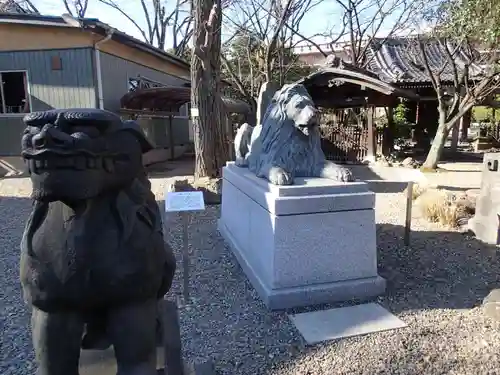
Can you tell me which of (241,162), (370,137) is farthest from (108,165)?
(370,137)

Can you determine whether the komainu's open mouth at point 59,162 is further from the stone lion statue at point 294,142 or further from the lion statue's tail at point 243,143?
the lion statue's tail at point 243,143

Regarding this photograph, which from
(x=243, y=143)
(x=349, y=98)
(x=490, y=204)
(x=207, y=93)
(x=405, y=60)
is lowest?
(x=490, y=204)

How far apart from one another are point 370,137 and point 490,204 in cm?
762

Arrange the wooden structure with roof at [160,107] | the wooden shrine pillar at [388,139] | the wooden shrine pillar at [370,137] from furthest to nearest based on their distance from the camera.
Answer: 1. the wooden shrine pillar at [388,139]
2. the wooden shrine pillar at [370,137]
3. the wooden structure with roof at [160,107]

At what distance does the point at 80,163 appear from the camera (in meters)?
1.19

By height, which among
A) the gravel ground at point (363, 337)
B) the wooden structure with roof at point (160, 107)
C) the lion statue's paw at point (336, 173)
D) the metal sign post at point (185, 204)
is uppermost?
the wooden structure with roof at point (160, 107)

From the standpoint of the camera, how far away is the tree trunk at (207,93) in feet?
22.8

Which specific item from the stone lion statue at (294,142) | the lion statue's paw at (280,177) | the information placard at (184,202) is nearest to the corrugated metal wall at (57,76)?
the stone lion statue at (294,142)

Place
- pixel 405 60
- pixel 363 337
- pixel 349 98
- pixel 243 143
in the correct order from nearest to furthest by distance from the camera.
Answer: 1. pixel 363 337
2. pixel 243 143
3. pixel 349 98
4. pixel 405 60

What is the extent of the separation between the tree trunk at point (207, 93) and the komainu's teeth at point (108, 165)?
6.02m

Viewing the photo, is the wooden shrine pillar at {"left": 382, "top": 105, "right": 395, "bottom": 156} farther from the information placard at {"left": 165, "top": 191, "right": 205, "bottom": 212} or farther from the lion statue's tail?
the information placard at {"left": 165, "top": 191, "right": 205, "bottom": 212}

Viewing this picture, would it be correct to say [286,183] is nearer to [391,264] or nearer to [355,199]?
[355,199]

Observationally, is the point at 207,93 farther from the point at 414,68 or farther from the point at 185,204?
the point at 414,68

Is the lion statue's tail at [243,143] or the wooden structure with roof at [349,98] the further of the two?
the wooden structure with roof at [349,98]
